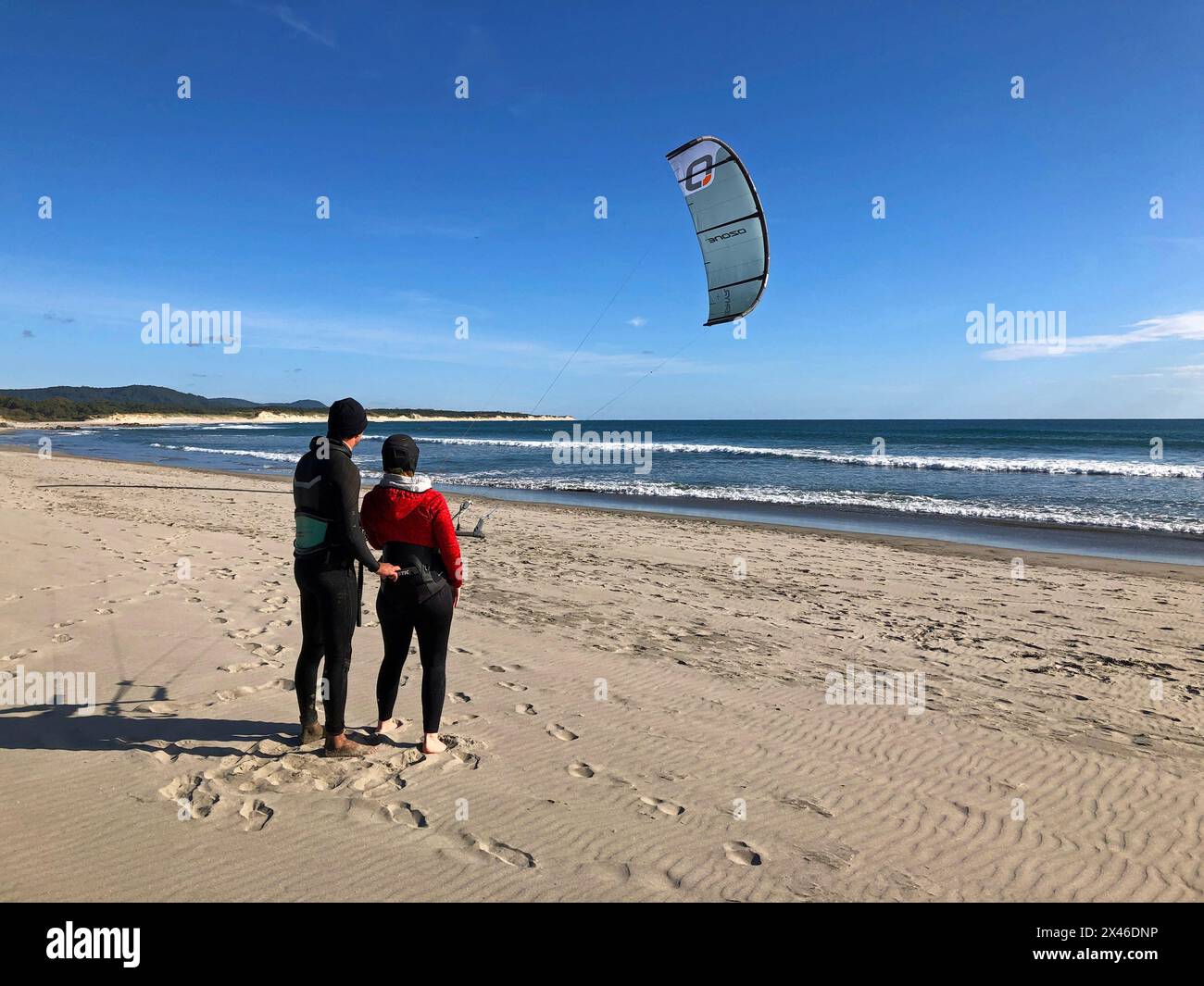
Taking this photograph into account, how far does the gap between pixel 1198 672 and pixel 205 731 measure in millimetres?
7697

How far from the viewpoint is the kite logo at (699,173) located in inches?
311

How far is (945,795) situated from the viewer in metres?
3.59

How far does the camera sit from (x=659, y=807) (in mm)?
3373

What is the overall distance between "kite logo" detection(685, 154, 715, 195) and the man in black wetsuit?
600 cm

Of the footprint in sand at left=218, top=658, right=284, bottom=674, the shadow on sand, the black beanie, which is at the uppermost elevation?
the black beanie

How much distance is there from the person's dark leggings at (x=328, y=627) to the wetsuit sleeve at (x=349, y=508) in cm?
19

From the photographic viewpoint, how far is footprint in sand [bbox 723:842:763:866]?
296cm

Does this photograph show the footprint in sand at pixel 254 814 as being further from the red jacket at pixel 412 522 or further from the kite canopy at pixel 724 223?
the kite canopy at pixel 724 223

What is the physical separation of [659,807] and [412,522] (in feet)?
6.35

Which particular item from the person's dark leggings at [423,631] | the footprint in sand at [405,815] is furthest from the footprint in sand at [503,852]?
the person's dark leggings at [423,631]

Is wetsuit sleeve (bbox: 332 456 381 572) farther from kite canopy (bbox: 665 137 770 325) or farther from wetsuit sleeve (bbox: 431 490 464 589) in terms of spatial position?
kite canopy (bbox: 665 137 770 325)

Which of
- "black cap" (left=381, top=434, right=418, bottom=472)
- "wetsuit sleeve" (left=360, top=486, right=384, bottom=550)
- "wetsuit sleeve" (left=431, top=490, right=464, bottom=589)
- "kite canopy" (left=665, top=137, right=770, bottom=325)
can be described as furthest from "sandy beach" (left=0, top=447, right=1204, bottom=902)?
"kite canopy" (left=665, top=137, right=770, bottom=325)

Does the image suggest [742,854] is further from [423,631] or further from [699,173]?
[699,173]
